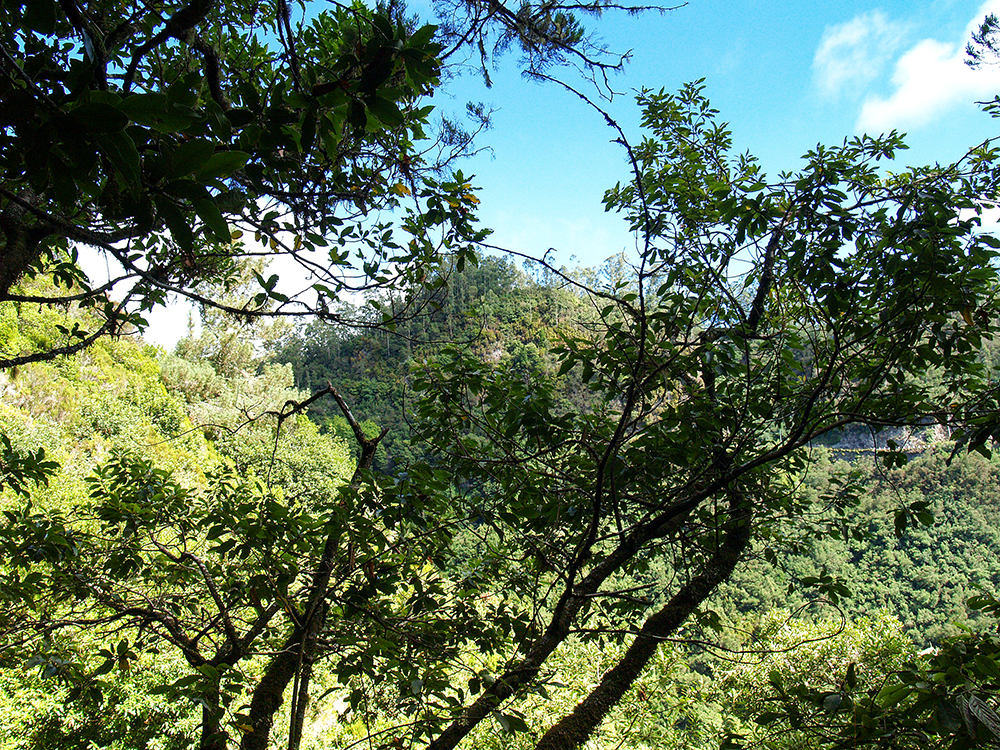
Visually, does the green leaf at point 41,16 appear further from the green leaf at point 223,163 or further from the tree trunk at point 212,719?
the tree trunk at point 212,719

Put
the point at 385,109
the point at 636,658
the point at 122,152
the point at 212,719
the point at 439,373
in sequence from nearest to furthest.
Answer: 1. the point at 122,152
2. the point at 385,109
3. the point at 212,719
4. the point at 439,373
5. the point at 636,658

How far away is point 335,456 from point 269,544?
21.7m

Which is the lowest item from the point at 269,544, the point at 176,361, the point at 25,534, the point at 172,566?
the point at 25,534

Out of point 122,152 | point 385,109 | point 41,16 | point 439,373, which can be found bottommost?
point 122,152

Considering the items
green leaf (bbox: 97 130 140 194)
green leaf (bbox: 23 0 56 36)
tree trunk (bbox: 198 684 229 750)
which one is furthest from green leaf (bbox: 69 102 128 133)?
tree trunk (bbox: 198 684 229 750)

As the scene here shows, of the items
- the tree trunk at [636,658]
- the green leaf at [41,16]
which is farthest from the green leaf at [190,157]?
the tree trunk at [636,658]

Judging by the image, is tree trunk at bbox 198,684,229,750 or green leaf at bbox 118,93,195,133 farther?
tree trunk at bbox 198,684,229,750

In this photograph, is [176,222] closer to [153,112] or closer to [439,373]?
[153,112]

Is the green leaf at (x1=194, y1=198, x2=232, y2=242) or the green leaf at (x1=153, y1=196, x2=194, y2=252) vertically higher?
the green leaf at (x1=194, y1=198, x2=232, y2=242)

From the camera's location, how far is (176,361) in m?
19.8

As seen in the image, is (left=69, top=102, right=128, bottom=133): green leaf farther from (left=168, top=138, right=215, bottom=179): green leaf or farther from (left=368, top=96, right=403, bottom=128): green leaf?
(left=368, top=96, right=403, bottom=128): green leaf

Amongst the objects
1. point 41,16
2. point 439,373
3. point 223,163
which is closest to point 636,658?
point 439,373

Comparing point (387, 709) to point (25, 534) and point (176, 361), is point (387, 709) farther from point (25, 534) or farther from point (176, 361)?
point (176, 361)

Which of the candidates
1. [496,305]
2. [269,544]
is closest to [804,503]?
[269,544]
